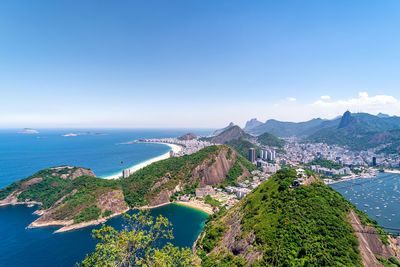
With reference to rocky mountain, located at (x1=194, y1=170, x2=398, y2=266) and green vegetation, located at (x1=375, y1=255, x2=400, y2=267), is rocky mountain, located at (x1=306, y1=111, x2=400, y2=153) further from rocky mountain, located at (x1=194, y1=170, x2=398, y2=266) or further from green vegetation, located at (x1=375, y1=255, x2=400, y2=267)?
rocky mountain, located at (x1=194, y1=170, x2=398, y2=266)

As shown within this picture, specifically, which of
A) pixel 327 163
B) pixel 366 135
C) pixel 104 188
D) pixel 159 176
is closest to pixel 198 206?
pixel 159 176

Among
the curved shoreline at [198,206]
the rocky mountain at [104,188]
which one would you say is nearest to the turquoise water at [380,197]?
the curved shoreline at [198,206]

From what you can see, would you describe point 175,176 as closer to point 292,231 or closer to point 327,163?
point 292,231

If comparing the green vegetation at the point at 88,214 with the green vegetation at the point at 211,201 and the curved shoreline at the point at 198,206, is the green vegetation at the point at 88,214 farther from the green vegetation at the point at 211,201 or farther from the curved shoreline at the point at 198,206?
the green vegetation at the point at 211,201

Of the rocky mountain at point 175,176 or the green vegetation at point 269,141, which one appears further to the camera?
the green vegetation at point 269,141

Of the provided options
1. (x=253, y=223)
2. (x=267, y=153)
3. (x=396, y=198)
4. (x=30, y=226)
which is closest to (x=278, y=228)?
(x=253, y=223)

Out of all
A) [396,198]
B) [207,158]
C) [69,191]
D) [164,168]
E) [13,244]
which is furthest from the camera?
[207,158]

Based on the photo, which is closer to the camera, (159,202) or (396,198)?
(159,202)

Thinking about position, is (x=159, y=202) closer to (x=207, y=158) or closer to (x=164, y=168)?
(x=164, y=168)
